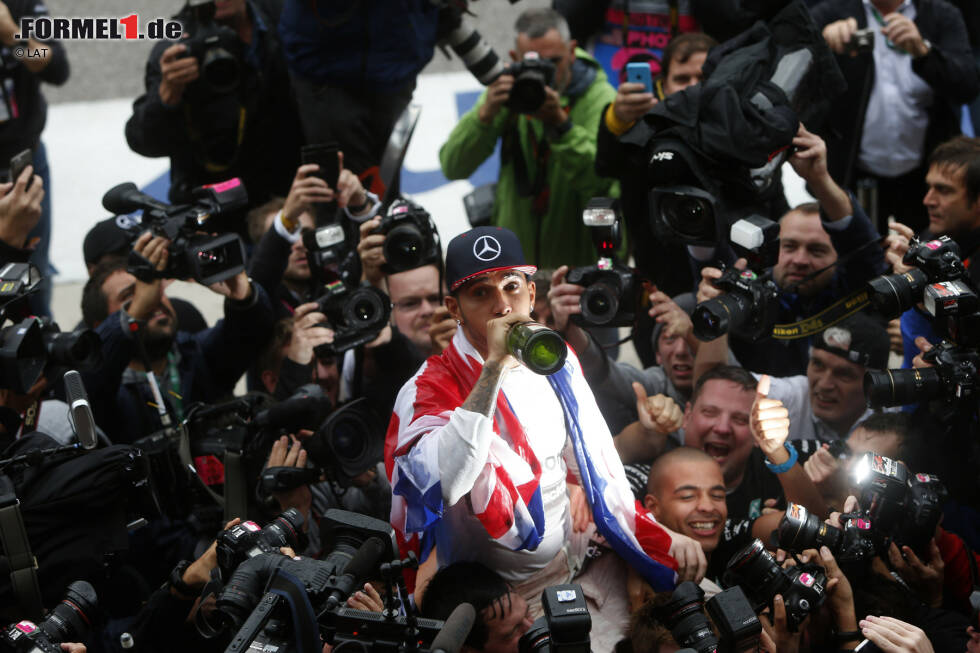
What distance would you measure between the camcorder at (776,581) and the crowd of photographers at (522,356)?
1cm

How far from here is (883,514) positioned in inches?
136

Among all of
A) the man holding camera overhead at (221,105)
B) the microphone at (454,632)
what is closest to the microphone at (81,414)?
the microphone at (454,632)

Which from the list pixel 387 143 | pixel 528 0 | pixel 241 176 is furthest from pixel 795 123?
pixel 528 0

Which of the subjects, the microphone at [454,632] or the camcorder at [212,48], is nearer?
the microphone at [454,632]

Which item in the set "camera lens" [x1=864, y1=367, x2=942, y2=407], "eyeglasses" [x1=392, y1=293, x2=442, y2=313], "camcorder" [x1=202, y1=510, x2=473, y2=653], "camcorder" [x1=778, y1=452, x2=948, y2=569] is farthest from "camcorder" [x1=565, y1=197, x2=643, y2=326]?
"camcorder" [x1=202, y1=510, x2=473, y2=653]

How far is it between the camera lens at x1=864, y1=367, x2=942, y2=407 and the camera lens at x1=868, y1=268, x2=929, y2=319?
0.63ft

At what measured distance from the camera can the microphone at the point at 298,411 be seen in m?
3.83

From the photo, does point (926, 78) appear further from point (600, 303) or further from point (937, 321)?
point (600, 303)

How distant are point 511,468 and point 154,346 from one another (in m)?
1.83

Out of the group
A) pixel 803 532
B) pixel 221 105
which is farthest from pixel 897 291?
pixel 221 105

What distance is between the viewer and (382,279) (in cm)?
468

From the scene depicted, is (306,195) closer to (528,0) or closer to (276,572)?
(276,572)

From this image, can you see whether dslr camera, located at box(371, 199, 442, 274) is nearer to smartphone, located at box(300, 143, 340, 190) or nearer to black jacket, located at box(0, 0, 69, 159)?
smartphone, located at box(300, 143, 340, 190)

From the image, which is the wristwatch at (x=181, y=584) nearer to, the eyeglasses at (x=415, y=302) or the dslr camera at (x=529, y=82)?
the eyeglasses at (x=415, y=302)
